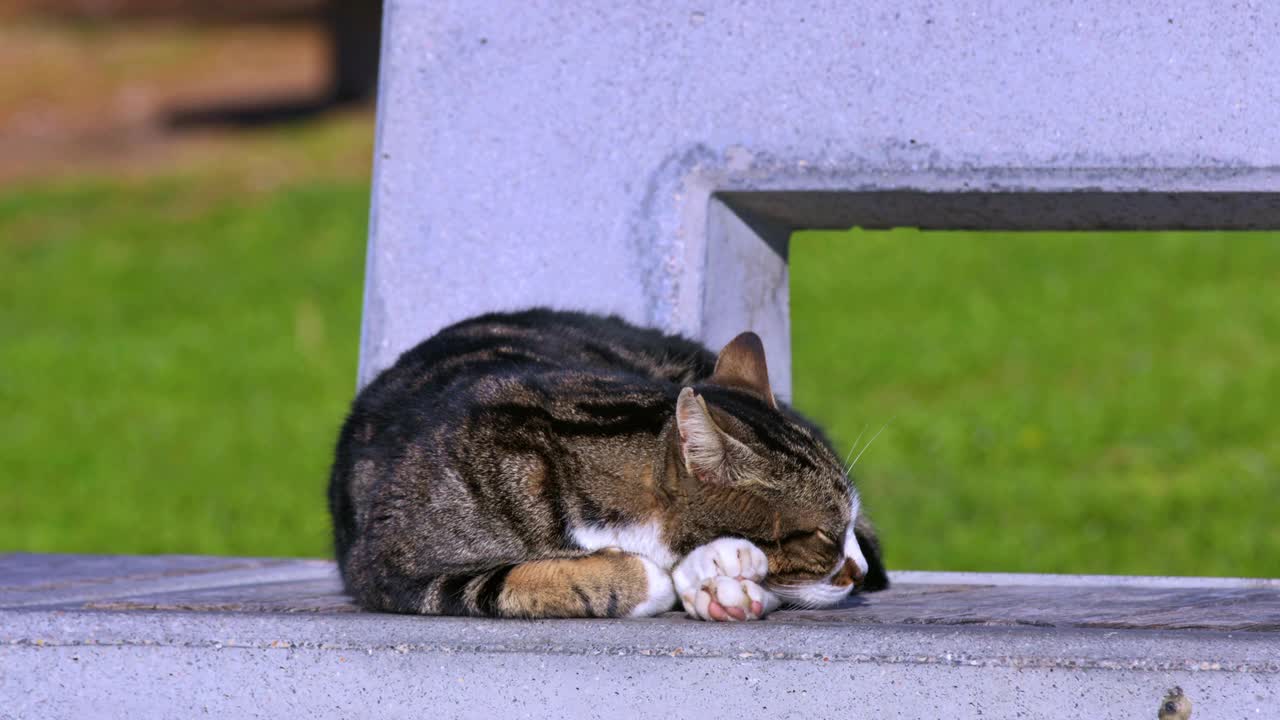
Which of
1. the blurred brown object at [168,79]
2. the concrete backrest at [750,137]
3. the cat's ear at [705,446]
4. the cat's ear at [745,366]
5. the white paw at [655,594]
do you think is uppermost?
the blurred brown object at [168,79]

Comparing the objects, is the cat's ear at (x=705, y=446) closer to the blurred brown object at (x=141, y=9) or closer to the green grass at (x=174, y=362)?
the green grass at (x=174, y=362)

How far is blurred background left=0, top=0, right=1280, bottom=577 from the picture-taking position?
332 inches

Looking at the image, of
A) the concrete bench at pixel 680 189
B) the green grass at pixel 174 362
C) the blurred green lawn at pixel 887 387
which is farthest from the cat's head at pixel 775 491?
the green grass at pixel 174 362

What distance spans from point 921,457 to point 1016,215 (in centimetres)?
524

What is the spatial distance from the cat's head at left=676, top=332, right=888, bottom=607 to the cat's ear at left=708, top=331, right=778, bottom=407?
0.09 m

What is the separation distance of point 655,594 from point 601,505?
0.22 metres

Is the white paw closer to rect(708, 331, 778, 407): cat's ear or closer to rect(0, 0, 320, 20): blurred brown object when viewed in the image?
rect(708, 331, 778, 407): cat's ear

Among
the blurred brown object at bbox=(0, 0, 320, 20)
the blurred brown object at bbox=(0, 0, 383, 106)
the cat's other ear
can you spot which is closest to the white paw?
the cat's other ear

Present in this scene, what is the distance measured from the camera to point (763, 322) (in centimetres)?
475

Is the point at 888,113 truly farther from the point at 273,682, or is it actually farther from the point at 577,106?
the point at 273,682

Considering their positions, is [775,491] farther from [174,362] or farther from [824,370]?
[174,362]

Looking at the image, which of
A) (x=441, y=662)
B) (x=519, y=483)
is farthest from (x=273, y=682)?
(x=519, y=483)

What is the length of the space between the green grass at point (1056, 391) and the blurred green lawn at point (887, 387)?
0.02 metres

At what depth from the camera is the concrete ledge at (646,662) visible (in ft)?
8.08
